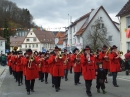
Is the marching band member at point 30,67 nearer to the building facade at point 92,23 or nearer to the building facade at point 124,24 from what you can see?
the building facade at point 124,24

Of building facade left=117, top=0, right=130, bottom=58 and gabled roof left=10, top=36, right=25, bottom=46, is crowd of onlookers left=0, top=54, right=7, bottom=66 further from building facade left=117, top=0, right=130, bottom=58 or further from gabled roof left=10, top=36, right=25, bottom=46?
gabled roof left=10, top=36, right=25, bottom=46

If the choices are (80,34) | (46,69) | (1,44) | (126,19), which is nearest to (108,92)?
(46,69)

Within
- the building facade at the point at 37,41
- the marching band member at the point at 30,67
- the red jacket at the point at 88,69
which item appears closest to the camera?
the red jacket at the point at 88,69

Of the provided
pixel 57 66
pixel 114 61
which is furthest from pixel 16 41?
pixel 57 66

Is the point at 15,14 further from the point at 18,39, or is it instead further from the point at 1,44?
the point at 1,44

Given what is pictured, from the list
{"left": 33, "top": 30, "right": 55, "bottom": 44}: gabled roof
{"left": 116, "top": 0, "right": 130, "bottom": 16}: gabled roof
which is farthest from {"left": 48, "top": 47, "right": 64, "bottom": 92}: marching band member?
{"left": 33, "top": 30, "right": 55, "bottom": 44}: gabled roof

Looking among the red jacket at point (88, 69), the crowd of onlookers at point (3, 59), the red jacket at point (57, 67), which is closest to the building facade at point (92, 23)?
the crowd of onlookers at point (3, 59)

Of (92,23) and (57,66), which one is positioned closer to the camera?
(57,66)

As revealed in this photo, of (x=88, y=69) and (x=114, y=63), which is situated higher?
(x=114, y=63)

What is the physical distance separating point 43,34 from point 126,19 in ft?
245

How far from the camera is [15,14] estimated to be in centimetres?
10712

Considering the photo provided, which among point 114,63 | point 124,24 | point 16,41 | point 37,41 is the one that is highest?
point 16,41

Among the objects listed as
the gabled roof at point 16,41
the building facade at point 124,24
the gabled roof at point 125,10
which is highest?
the gabled roof at point 16,41

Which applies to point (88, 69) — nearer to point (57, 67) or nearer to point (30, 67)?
point (57, 67)
